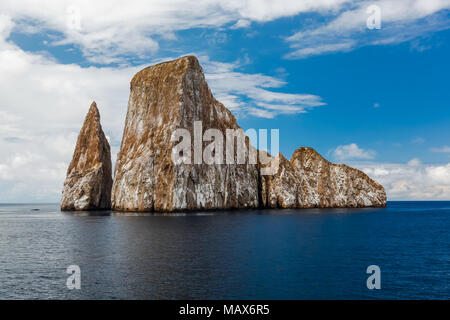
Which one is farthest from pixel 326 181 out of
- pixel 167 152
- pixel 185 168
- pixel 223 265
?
pixel 223 265

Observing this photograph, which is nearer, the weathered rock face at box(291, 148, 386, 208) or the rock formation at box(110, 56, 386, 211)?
the rock formation at box(110, 56, 386, 211)

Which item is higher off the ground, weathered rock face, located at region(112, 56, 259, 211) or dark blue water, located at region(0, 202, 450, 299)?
weathered rock face, located at region(112, 56, 259, 211)

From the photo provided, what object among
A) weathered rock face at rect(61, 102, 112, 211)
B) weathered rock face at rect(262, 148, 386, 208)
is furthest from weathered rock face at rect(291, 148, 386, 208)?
weathered rock face at rect(61, 102, 112, 211)

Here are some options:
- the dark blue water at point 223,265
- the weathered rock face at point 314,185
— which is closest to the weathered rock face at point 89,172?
the weathered rock face at point 314,185

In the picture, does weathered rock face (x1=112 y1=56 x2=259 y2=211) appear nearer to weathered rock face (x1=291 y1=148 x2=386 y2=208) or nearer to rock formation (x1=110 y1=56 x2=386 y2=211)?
rock formation (x1=110 y1=56 x2=386 y2=211)

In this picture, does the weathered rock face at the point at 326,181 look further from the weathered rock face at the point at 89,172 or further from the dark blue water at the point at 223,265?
the dark blue water at the point at 223,265

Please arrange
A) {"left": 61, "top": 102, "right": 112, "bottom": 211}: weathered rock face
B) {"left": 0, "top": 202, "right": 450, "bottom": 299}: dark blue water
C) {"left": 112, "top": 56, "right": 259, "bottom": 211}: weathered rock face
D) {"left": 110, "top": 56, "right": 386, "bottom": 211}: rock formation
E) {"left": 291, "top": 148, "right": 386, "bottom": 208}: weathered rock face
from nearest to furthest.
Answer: {"left": 0, "top": 202, "right": 450, "bottom": 299}: dark blue water
{"left": 112, "top": 56, "right": 259, "bottom": 211}: weathered rock face
{"left": 110, "top": 56, "right": 386, "bottom": 211}: rock formation
{"left": 61, "top": 102, "right": 112, "bottom": 211}: weathered rock face
{"left": 291, "top": 148, "right": 386, "bottom": 208}: weathered rock face

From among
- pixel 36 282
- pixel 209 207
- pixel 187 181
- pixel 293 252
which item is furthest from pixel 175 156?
pixel 36 282

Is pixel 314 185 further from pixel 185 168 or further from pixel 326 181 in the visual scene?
pixel 185 168
